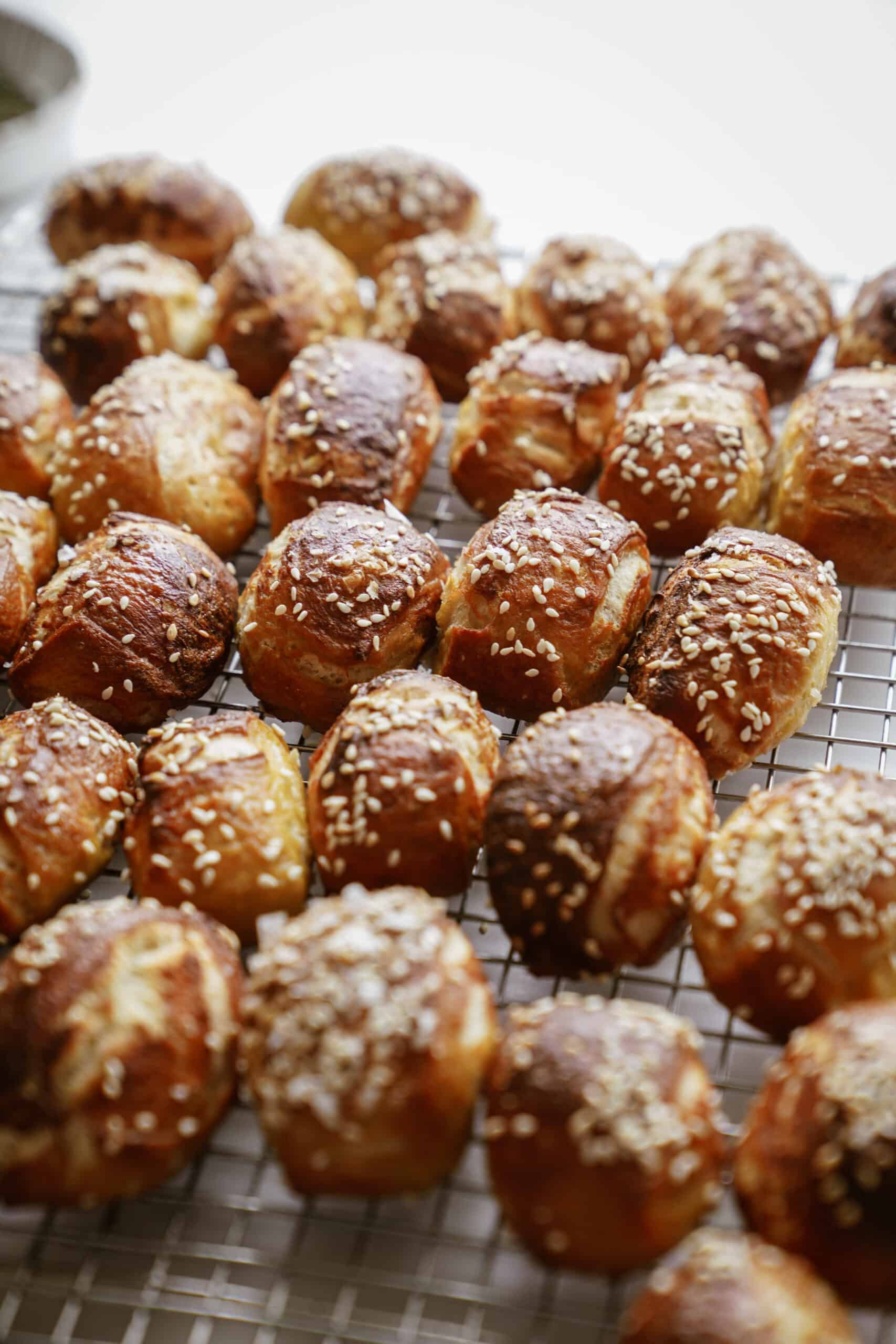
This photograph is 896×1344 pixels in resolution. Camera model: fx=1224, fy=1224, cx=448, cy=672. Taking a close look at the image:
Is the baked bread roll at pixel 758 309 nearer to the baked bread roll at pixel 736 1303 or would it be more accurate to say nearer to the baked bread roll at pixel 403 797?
the baked bread roll at pixel 403 797

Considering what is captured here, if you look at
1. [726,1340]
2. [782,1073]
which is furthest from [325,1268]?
[782,1073]

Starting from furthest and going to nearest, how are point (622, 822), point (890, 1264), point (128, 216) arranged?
point (128, 216)
point (622, 822)
point (890, 1264)

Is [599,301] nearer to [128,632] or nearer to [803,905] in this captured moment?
[128,632]

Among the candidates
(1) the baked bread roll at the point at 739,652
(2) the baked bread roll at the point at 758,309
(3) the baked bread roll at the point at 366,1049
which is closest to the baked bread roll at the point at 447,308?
(2) the baked bread roll at the point at 758,309

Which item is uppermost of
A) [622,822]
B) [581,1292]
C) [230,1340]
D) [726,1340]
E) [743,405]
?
[743,405]

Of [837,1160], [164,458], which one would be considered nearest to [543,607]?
[164,458]

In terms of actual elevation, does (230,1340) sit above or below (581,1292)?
below

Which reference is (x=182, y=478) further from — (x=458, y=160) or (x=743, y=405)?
(x=458, y=160)
